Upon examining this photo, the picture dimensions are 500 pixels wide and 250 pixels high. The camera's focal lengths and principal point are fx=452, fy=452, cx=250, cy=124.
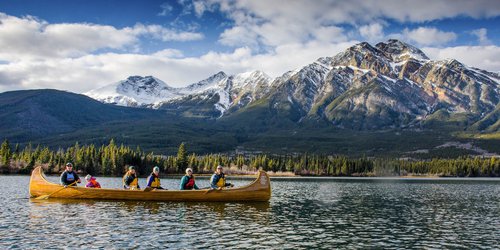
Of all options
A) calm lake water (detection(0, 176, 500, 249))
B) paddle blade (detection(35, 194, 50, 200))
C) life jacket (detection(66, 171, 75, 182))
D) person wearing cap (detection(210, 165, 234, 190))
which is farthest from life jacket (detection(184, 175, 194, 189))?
paddle blade (detection(35, 194, 50, 200))

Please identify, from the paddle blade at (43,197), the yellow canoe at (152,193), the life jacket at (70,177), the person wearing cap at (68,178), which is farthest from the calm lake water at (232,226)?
the life jacket at (70,177)

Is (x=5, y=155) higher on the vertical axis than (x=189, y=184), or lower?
higher

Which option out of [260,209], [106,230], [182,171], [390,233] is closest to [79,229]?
[106,230]

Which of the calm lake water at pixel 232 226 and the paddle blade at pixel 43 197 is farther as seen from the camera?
the paddle blade at pixel 43 197

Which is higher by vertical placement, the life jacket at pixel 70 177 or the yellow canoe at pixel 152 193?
the life jacket at pixel 70 177

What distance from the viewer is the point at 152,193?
177 ft

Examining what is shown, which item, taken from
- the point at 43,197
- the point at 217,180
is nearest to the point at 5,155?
the point at 43,197

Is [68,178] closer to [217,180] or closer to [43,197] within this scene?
[43,197]

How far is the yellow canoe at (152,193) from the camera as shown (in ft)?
176


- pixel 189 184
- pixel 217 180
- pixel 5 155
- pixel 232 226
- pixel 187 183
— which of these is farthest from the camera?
pixel 5 155

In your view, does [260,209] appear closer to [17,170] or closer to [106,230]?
[106,230]

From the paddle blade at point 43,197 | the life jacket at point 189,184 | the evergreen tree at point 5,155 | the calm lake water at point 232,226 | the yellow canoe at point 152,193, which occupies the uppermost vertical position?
the evergreen tree at point 5,155

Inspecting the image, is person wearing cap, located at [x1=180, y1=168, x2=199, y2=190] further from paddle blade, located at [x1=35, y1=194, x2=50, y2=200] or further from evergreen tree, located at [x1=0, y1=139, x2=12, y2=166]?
evergreen tree, located at [x1=0, y1=139, x2=12, y2=166]

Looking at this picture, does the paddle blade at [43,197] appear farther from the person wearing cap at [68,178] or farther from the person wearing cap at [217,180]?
the person wearing cap at [217,180]
